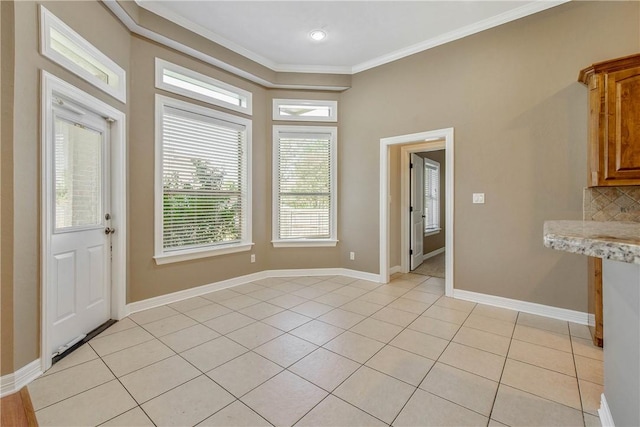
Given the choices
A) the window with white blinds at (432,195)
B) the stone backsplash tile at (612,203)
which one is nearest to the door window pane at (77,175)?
the stone backsplash tile at (612,203)

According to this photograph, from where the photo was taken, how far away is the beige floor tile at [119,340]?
7.61ft

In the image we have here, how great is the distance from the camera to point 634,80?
223cm

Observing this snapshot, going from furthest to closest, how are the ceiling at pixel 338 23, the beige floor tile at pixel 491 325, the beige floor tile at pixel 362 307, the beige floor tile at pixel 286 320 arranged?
the beige floor tile at pixel 362 307
the ceiling at pixel 338 23
the beige floor tile at pixel 286 320
the beige floor tile at pixel 491 325

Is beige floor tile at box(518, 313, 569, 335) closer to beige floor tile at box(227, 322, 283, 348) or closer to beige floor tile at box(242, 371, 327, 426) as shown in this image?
beige floor tile at box(242, 371, 327, 426)

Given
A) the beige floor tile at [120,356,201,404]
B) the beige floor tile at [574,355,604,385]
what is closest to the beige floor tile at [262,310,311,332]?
the beige floor tile at [120,356,201,404]

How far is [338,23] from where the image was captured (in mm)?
3291

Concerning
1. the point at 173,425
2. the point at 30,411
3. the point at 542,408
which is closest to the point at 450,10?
the point at 542,408

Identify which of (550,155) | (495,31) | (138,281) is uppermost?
(495,31)

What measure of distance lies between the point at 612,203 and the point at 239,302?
3.95 m

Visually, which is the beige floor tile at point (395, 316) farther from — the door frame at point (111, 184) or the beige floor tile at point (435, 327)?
the door frame at point (111, 184)

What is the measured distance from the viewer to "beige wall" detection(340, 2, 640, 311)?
278cm

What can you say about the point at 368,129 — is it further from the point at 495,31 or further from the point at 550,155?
A: the point at 550,155

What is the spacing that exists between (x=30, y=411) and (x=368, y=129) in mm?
4378

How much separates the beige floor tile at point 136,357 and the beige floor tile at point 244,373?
1.78ft
